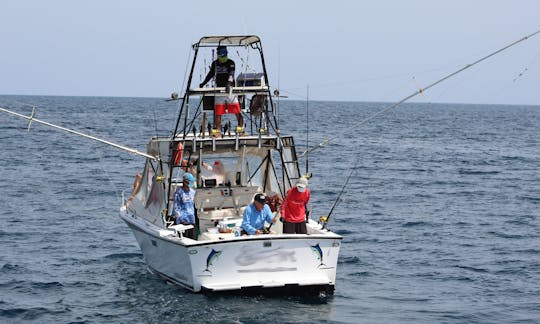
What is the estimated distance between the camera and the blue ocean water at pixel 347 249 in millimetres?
15219

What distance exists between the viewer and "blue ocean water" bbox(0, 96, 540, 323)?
15219 millimetres

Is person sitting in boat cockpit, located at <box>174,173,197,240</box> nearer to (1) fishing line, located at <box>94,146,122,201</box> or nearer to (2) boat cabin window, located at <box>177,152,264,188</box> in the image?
(2) boat cabin window, located at <box>177,152,264,188</box>

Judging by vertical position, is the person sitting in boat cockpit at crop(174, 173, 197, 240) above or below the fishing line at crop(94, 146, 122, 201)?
above

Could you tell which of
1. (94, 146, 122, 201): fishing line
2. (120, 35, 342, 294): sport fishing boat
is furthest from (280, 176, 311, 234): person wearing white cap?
(94, 146, 122, 201): fishing line

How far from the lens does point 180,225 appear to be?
1527cm

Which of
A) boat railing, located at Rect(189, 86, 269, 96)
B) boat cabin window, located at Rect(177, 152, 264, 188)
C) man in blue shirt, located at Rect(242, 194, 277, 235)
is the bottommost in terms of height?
man in blue shirt, located at Rect(242, 194, 277, 235)

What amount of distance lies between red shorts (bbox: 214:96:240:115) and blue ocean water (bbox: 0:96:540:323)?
1419mm

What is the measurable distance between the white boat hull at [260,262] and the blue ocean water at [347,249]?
15.5 inches

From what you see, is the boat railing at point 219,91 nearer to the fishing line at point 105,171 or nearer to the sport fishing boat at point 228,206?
the sport fishing boat at point 228,206

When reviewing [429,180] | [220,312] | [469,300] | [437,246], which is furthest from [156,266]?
[429,180]

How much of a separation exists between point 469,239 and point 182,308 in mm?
9899

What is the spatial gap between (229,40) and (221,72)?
24.4 inches

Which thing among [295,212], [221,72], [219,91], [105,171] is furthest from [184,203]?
[105,171]

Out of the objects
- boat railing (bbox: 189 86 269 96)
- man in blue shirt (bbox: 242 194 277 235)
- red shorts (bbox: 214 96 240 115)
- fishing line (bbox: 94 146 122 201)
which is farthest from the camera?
fishing line (bbox: 94 146 122 201)
